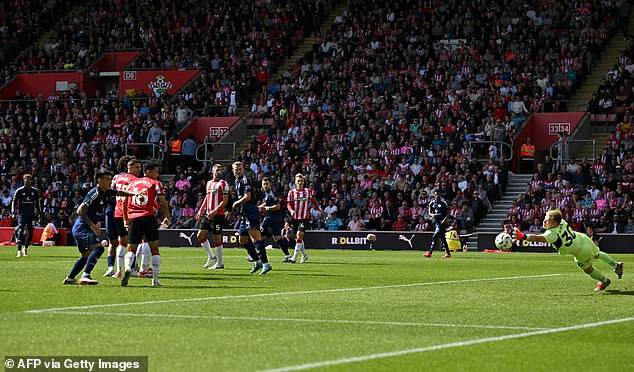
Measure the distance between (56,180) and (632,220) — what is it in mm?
24401

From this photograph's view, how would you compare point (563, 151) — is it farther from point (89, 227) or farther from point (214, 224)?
point (89, 227)

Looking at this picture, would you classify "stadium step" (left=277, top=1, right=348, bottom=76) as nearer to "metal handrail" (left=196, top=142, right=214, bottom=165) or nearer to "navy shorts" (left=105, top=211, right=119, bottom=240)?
"metal handrail" (left=196, top=142, right=214, bottom=165)

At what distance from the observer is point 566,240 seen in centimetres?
1672

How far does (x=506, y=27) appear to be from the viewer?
157 ft

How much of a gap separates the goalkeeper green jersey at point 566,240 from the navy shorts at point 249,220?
8.13 m

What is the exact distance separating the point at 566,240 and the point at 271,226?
10.9m

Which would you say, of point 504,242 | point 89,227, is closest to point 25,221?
point 89,227

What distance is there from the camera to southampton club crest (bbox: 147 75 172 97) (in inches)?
2143

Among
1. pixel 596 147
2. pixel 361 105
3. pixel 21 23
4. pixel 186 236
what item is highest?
pixel 21 23

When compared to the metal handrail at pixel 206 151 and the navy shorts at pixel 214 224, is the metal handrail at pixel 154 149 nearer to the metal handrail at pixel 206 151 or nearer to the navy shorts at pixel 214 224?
the metal handrail at pixel 206 151

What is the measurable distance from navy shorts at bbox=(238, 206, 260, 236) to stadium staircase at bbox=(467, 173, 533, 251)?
53.3ft

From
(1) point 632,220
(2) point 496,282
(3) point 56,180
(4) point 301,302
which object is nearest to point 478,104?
(1) point 632,220

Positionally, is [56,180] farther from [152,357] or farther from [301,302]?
[152,357]

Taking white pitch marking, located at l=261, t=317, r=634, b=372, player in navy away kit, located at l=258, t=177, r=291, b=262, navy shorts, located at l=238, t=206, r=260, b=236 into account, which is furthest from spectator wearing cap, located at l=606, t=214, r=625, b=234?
white pitch marking, located at l=261, t=317, r=634, b=372
